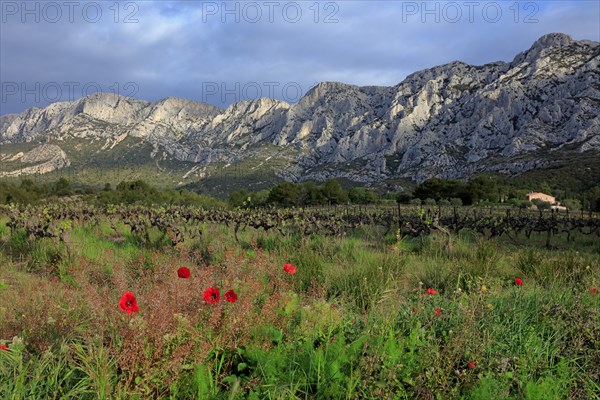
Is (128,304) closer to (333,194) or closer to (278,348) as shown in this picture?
(278,348)

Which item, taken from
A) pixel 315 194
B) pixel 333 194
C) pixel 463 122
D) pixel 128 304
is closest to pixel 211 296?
pixel 128 304

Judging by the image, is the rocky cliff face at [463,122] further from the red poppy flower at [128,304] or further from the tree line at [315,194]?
the red poppy flower at [128,304]

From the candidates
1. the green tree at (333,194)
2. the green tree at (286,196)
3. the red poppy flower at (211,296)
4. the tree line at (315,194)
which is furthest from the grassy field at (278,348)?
the green tree at (333,194)

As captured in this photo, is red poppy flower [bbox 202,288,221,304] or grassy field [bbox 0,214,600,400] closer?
grassy field [bbox 0,214,600,400]

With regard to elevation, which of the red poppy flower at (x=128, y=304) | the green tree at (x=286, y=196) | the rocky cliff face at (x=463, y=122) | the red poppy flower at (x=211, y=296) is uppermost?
the rocky cliff face at (x=463, y=122)

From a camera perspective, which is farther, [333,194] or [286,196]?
[333,194]

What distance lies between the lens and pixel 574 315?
4312mm

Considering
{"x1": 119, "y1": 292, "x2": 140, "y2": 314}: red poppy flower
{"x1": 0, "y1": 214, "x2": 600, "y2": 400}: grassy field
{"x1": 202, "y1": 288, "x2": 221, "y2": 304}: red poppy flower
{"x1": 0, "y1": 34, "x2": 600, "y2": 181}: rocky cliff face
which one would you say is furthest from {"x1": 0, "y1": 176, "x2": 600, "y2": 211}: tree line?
{"x1": 0, "y1": 34, "x2": 600, "y2": 181}: rocky cliff face

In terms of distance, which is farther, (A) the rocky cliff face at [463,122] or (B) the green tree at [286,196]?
(A) the rocky cliff face at [463,122]

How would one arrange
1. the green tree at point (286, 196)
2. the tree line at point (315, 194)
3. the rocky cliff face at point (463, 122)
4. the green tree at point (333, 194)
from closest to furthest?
the tree line at point (315, 194)
the green tree at point (286, 196)
the green tree at point (333, 194)
the rocky cliff face at point (463, 122)

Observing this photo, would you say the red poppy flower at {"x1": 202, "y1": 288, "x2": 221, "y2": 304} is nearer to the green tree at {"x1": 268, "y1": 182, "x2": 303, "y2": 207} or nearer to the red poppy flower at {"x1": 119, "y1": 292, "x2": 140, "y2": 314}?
the red poppy flower at {"x1": 119, "y1": 292, "x2": 140, "y2": 314}

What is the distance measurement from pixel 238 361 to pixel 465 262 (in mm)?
6028

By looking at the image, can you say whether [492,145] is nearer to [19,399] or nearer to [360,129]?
[360,129]

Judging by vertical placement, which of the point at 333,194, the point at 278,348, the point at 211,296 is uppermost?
the point at 211,296
